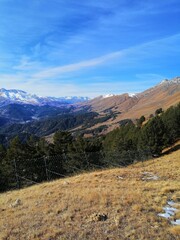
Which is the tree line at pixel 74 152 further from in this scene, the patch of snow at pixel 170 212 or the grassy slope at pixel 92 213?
the patch of snow at pixel 170 212

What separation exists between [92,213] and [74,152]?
144 ft

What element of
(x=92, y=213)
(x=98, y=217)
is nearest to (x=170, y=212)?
(x=98, y=217)

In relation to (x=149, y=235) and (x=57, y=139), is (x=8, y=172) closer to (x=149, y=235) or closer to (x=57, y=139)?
(x=57, y=139)

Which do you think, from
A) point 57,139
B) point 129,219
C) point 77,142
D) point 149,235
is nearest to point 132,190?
point 129,219

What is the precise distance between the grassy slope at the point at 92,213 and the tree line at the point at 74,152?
26.0m

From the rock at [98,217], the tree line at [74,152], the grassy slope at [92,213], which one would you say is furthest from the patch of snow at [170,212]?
the tree line at [74,152]

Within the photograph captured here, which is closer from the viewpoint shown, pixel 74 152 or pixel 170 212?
pixel 170 212

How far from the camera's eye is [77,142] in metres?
57.7

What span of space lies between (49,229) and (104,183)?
768 centimetres

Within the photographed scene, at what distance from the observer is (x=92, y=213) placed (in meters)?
10.7

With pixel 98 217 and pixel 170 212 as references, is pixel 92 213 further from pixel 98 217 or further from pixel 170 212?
pixel 170 212

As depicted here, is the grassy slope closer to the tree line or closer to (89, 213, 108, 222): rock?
(89, 213, 108, 222): rock

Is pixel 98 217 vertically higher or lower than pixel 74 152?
lower

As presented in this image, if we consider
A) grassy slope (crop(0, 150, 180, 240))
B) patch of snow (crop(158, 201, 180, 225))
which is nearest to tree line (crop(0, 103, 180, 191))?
grassy slope (crop(0, 150, 180, 240))
